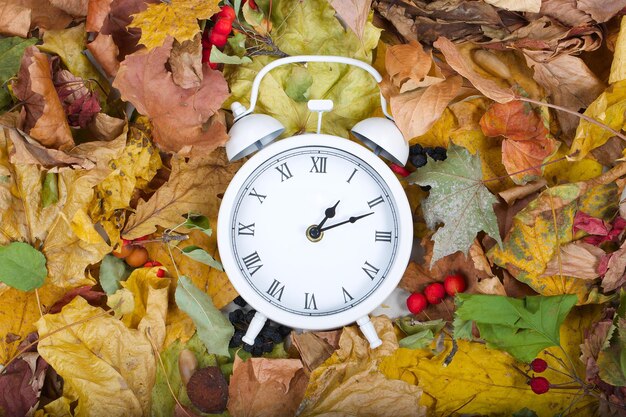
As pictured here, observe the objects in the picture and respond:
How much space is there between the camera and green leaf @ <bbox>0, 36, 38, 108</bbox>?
54.1 inches

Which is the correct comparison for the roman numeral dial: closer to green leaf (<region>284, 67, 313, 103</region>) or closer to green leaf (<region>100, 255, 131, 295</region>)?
green leaf (<region>284, 67, 313, 103</region>)

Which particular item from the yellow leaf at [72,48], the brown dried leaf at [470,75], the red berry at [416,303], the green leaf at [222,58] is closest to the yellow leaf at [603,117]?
the brown dried leaf at [470,75]

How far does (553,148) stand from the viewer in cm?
137

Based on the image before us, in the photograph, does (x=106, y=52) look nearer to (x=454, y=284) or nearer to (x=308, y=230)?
(x=308, y=230)

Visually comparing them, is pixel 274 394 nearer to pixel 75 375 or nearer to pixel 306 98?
pixel 75 375

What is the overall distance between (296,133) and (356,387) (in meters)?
0.48

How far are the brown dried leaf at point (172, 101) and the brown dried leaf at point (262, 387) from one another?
40 cm

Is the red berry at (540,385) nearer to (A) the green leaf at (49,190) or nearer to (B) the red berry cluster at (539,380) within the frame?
(B) the red berry cluster at (539,380)

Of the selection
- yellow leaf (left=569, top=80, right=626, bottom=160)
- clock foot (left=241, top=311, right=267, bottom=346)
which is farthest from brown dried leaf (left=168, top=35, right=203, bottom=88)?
yellow leaf (left=569, top=80, right=626, bottom=160)

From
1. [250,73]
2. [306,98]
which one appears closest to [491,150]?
[306,98]

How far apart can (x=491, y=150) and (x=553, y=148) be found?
0.38ft

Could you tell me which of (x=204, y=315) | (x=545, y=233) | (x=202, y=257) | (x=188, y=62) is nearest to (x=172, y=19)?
(x=188, y=62)

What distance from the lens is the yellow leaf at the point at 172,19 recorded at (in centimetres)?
131

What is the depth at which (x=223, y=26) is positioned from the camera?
137cm
